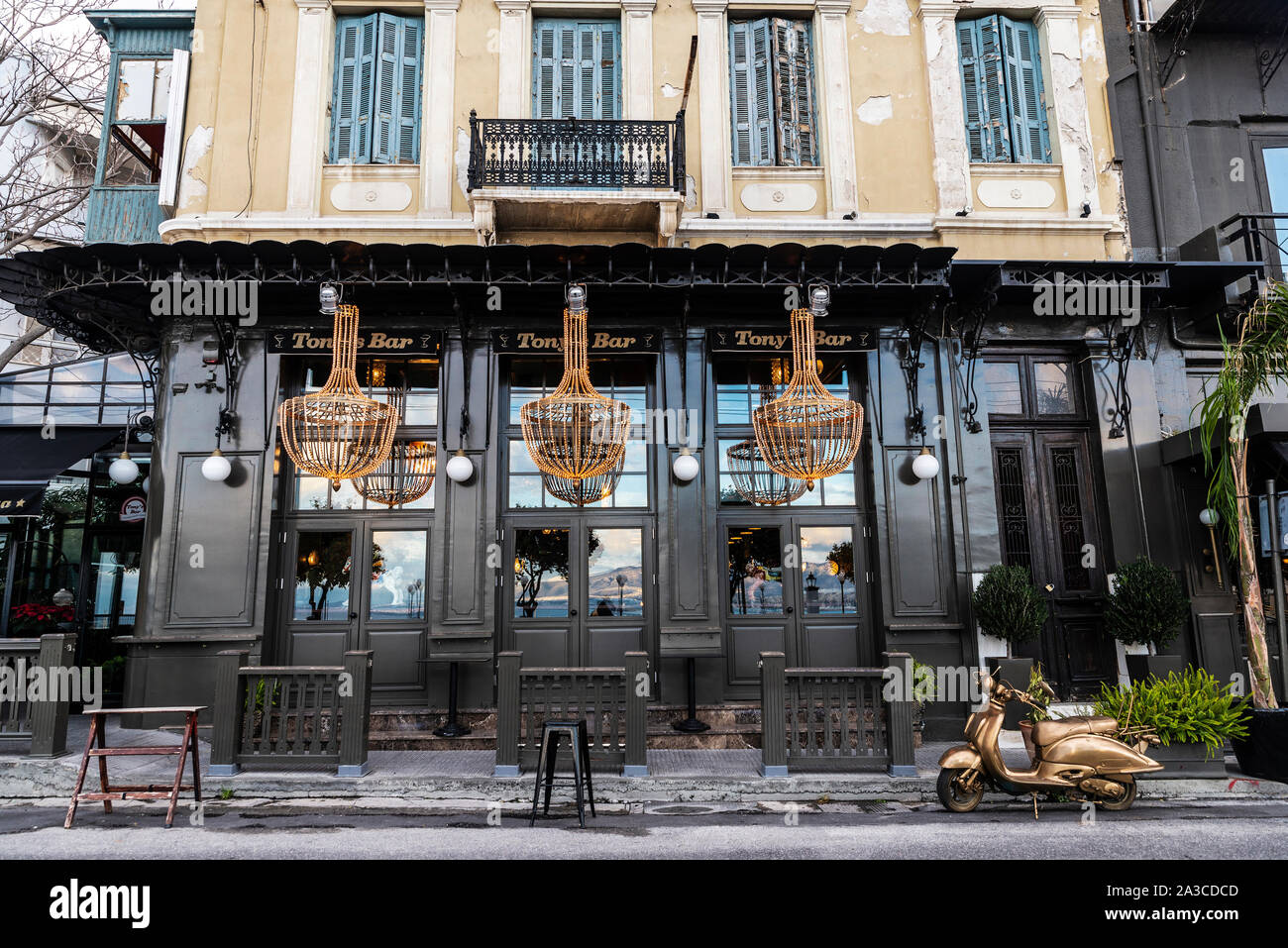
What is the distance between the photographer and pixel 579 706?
26.1 ft

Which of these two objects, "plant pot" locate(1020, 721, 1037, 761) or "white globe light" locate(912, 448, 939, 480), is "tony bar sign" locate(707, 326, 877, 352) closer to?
"white globe light" locate(912, 448, 939, 480)

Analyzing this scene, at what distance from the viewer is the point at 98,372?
13391mm

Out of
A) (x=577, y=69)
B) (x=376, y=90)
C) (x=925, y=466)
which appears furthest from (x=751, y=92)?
(x=925, y=466)

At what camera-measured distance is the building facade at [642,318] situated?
393 inches

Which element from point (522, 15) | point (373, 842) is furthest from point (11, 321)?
point (373, 842)

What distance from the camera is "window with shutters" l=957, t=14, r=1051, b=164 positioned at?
38.6 feet

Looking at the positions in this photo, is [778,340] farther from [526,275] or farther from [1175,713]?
[1175,713]

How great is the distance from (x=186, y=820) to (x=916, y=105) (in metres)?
13.2

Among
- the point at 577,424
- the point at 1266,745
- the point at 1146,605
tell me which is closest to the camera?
the point at 1266,745

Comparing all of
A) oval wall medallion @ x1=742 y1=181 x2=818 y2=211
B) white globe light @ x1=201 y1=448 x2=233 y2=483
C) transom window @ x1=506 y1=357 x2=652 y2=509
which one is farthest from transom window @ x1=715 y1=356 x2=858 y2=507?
white globe light @ x1=201 y1=448 x2=233 y2=483

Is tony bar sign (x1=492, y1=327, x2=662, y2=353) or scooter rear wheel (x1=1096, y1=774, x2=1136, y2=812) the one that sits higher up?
tony bar sign (x1=492, y1=327, x2=662, y2=353)

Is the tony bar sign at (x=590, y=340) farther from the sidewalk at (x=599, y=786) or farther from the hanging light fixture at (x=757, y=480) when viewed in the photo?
the sidewalk at (x=599, y=786)

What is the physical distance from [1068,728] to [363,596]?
8597 millimetres

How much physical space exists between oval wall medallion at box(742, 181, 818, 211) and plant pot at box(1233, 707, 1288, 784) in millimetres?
8475
